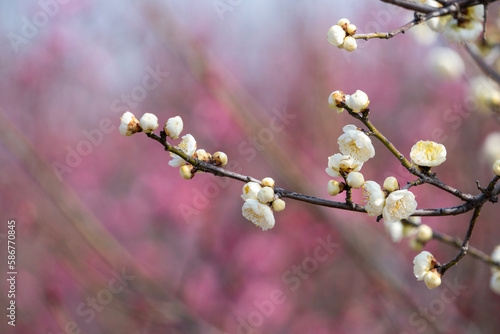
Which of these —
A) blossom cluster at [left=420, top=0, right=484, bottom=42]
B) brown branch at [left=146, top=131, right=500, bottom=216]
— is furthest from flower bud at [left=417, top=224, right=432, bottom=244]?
blossom cluster at [left=420, top=0, right=484, bottom=42]

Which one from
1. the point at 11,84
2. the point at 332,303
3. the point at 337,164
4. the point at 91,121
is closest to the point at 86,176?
the point at 91,121

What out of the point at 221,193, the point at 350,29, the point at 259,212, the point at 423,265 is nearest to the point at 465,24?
the point at 350,29

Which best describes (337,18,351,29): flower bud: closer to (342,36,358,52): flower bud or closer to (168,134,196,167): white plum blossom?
(342,36,358,52): flower bud

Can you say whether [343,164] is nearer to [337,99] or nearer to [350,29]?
[337,99]

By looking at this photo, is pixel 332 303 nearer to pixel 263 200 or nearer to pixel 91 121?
pixel 263 200

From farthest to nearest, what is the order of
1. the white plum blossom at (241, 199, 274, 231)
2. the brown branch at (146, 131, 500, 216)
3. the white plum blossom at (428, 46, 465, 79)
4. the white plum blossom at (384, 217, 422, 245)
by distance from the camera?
the white plum blossom at (428, 46, 465, 79), the white plum blossom at (384, 217, 422, 245), the white plum blossom at (241, 199, 274, 231), the brown branch at (146, 131, 500, 216)

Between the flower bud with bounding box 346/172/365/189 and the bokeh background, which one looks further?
the bokeh background
